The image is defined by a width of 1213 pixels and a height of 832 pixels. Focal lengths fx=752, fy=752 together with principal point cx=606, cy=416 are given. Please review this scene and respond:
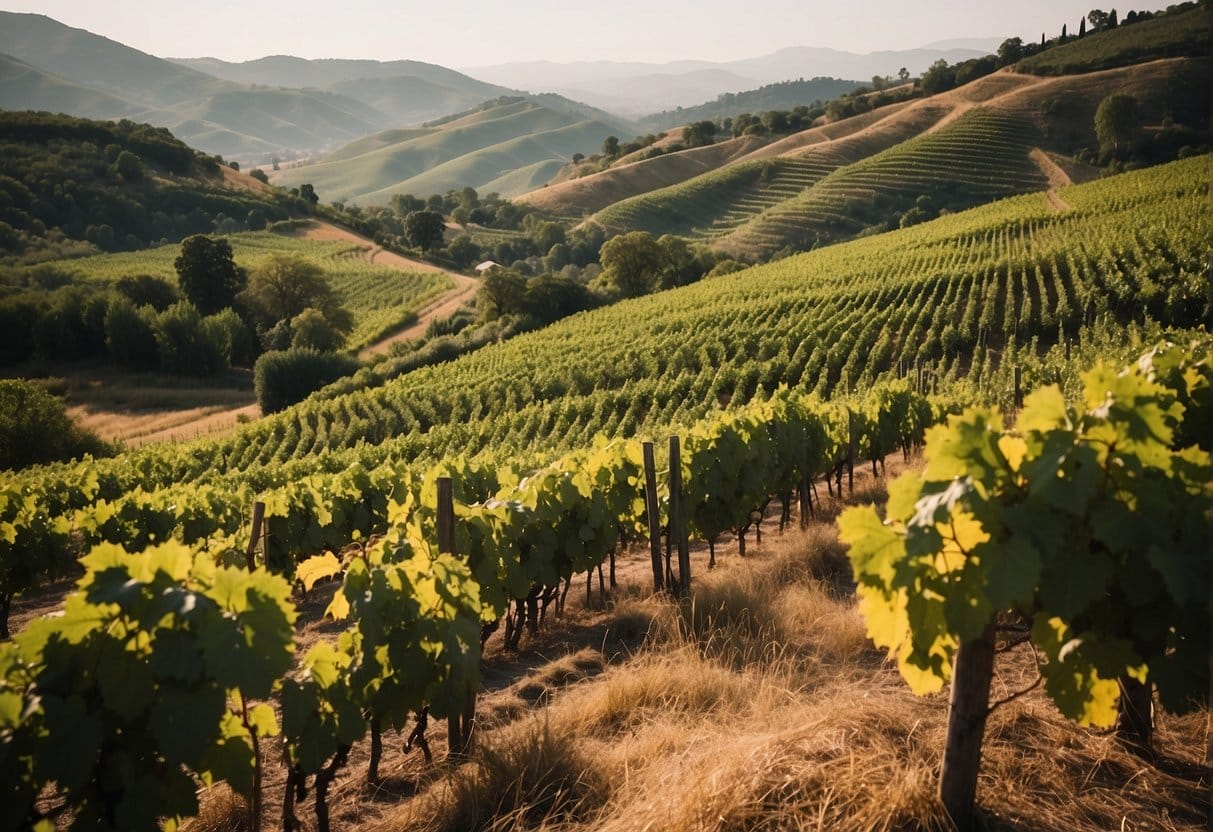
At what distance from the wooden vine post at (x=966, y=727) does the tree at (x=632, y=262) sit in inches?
2222

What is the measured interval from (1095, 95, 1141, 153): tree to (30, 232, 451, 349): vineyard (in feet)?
225

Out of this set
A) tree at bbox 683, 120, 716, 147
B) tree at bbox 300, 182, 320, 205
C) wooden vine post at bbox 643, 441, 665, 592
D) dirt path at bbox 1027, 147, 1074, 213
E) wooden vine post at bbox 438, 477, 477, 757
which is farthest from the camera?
tree at bbox 683, 120, 716, 147

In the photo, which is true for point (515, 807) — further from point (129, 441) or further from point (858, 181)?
point (858, 181)

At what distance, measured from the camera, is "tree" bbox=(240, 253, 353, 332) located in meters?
59.3

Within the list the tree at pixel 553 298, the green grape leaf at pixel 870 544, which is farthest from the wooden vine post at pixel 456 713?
the tree at pixel 553 298

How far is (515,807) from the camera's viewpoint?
3646 millimetres

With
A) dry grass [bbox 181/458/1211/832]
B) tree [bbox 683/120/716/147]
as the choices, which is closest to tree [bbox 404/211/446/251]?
tree [bbox 683/120/716/147]

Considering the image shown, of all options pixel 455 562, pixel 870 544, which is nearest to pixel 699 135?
pixel 455 562

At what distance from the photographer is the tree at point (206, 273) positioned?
59656 mm

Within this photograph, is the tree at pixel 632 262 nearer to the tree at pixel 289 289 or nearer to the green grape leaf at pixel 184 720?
the tree at pixel 289 289

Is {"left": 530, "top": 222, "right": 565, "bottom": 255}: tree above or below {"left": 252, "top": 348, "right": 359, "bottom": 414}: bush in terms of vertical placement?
above

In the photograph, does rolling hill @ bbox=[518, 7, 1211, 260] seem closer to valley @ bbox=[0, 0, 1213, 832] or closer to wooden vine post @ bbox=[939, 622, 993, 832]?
valley @ bbox=[0, 0, 1213, 832]

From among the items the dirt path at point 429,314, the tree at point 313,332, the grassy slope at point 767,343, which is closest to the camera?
the grassy slope at point 767,343

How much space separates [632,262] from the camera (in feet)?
192
